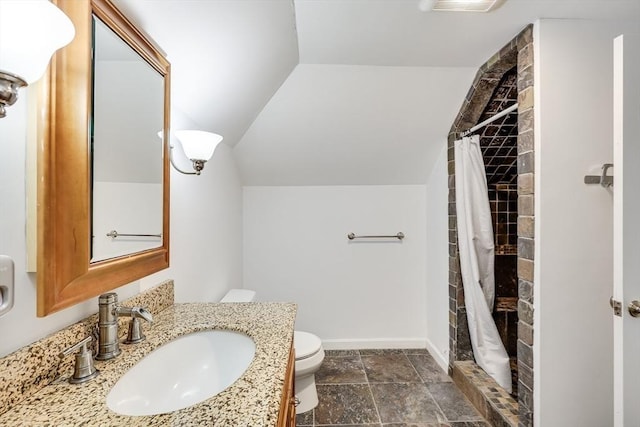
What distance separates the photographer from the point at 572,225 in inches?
57.6

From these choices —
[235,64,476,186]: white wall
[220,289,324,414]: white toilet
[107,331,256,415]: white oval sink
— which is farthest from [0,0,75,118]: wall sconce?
[220,289,324,414]: white toilet

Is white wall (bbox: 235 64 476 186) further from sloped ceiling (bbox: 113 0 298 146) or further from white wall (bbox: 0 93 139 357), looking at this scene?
white wall (bbox: 0 93 139 357)

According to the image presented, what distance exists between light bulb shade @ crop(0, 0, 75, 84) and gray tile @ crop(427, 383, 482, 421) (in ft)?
7.77

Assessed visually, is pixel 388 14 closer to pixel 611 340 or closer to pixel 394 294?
pixel 611 340

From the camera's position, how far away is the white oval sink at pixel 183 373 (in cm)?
80

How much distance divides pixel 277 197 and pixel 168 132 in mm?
1655

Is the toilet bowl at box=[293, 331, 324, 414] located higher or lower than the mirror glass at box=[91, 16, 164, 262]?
lower

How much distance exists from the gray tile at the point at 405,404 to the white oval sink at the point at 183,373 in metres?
1.29

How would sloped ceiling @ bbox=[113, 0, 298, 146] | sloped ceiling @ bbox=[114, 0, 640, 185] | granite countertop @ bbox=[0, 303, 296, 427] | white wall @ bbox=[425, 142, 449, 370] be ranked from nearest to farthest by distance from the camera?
granite countertop @ bbox=[0, 303, 296, 427] < sloped ceiling @ bbox=[113, 0, 298, 146] < sloped ceiling @ bbox=[114, 0, 640, 185] < white wall @ bbox=[425, 142, 449, 370]

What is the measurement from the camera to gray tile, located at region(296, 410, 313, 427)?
6.01 feet

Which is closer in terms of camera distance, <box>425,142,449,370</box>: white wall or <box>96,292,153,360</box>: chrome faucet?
<box>96,292,153,360</box>: chrome faucet

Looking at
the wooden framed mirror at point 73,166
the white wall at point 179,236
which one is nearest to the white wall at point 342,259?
the white wall at point 179,236

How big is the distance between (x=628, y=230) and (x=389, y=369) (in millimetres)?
1885

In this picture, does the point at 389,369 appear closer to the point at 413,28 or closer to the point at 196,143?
the point at 196,143
